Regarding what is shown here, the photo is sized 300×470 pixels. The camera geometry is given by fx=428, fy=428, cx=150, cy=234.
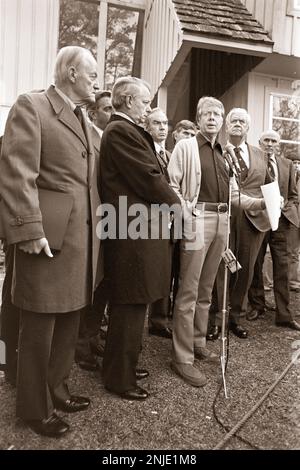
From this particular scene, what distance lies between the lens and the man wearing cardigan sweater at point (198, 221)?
336 cm

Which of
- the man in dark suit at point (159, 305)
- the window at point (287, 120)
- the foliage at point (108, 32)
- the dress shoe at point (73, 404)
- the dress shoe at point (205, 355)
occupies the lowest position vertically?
the dress shoe at point (73, 404)

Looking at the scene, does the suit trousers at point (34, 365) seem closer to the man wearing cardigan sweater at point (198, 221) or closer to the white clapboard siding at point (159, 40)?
the man wearing cardigan sweater at point (198, 221)

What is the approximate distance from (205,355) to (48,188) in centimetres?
211

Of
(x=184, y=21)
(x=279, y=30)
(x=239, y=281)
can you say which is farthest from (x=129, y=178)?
(x=279, y=30)

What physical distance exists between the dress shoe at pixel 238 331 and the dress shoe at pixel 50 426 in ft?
7.57

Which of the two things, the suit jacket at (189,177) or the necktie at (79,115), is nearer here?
the necktie at (79,115)

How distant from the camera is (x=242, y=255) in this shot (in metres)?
4.47

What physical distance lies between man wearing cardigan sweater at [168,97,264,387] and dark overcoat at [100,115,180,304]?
519mm

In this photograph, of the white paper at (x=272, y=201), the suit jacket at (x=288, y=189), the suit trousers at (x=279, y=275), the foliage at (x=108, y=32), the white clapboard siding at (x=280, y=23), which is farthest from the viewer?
the foliage at (x=108, y=32)

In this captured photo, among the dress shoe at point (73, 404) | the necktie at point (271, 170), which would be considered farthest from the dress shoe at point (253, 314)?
the dress shoe at point (73, 404)

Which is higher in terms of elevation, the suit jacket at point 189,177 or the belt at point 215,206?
the suit jacket at point 189,177

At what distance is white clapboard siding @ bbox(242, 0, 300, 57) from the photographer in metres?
6.22

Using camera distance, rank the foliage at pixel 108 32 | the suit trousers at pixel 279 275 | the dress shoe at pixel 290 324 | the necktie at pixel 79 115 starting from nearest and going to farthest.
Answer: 1. the necktie at pixel 79 115
2. the dress shoe at pixel 290 324
3. the suit trousers at pixel 279 275
4. the foliage at pixel 108 32
